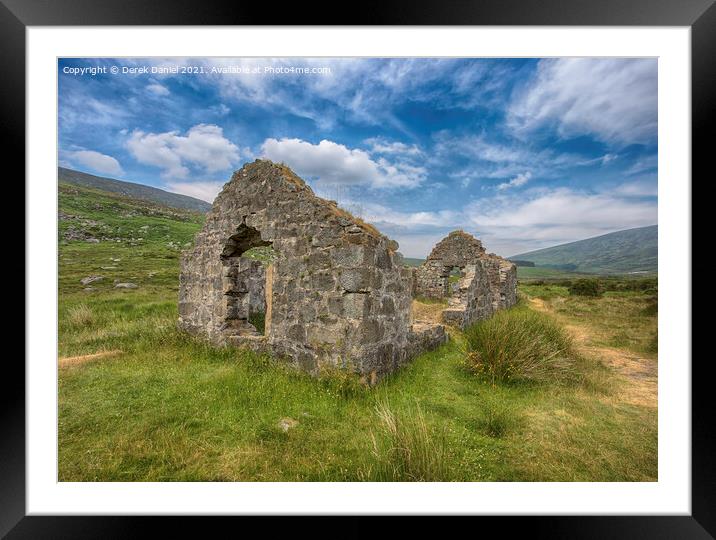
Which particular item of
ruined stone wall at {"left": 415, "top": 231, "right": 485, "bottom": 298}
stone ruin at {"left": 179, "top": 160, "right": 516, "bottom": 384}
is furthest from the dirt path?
ruined stone wall at {"left": 415, "top": 231, "right": 485, "bottom": 298}

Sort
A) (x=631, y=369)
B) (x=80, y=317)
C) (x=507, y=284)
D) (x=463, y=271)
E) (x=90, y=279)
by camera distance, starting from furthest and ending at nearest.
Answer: (x=507, y=284) → (x=463, y=271) → (x=90, y=279) → (x=80, y=317) → (x=631, y=369)

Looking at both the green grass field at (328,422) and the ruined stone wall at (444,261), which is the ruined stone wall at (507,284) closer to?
the ruined stone wall at (444,261)

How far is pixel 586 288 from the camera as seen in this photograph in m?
20.6

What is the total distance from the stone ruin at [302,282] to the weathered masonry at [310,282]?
2 centimetres

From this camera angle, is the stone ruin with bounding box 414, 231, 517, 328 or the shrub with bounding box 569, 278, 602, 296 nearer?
the stone ruin with bounding box 414, 231, 517, 328

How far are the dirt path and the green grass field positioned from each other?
0.22 meters

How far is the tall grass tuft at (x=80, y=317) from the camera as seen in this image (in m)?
8.95

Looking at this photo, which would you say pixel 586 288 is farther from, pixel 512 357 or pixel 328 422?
pixel 328 422

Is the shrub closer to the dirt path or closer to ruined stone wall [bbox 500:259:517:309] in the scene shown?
ruined stone wall [bbox 500:259:517:309]

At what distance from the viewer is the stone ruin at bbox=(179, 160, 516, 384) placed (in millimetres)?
4715

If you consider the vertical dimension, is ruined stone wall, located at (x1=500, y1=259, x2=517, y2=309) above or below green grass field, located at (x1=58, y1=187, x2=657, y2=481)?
above

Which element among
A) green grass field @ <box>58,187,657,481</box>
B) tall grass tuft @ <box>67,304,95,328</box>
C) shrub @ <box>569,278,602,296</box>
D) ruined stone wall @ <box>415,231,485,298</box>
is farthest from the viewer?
shrub @ <box>569,278,602,296</box>

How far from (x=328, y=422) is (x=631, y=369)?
663 cm
